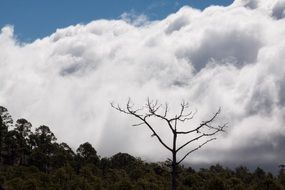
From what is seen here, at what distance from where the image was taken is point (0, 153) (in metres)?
130

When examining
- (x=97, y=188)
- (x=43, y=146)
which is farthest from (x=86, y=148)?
(x=97, y=188)

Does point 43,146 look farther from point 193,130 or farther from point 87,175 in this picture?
point 193,130

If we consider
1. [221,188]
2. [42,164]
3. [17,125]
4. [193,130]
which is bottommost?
[193,130]

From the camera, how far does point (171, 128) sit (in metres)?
15.7

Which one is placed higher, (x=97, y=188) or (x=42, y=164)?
(x=42, y=164)

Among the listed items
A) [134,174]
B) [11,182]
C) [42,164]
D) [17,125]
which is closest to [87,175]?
[134,174]

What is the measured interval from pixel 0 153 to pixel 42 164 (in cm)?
1252

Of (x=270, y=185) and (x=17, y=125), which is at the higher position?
(x=17, y=125)

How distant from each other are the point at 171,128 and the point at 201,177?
85.7 meters

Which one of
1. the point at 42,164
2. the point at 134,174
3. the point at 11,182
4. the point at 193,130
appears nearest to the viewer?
the point at 193,130

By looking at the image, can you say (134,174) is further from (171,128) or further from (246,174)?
(171,128)

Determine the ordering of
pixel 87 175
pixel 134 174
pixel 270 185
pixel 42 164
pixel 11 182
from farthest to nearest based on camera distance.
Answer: pixel 42 164, pixel 134 174, pixel 87 175, pixel 270 185, pixel 11 182

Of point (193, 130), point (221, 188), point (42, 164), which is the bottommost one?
point (193, 130)

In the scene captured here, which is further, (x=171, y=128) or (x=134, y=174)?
(x=134, y=174)
